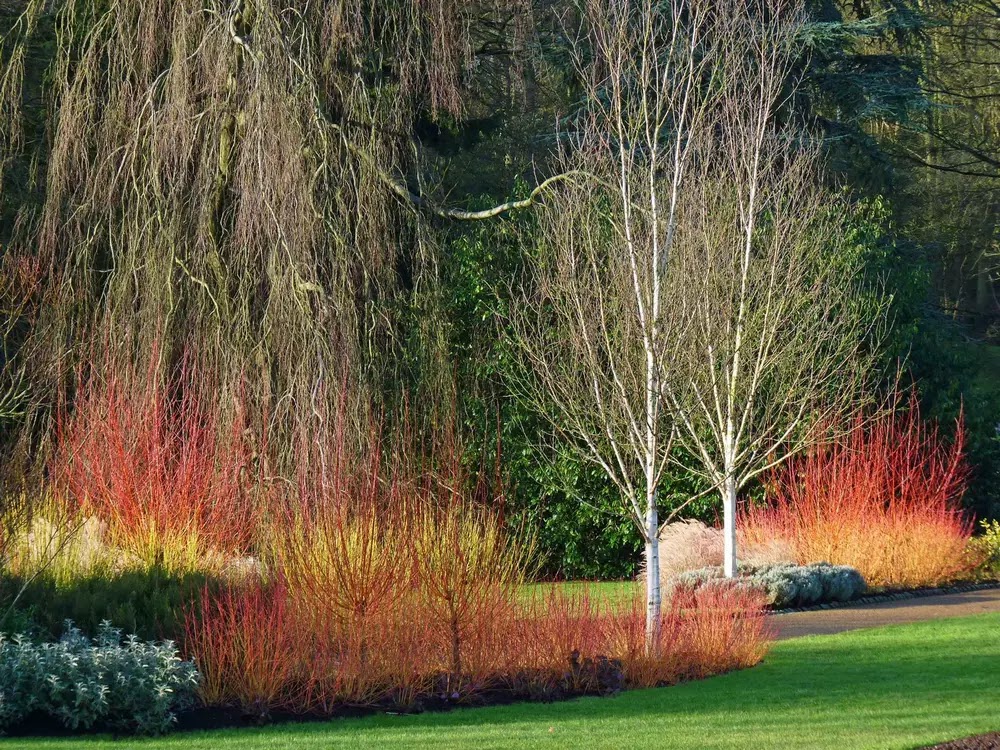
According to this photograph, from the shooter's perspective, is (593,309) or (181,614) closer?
(181,614)

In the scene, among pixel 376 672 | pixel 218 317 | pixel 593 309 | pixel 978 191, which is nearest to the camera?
pixel 376 672

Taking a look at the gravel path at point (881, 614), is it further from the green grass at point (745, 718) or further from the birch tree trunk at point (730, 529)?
the green grass at point (745, 718)

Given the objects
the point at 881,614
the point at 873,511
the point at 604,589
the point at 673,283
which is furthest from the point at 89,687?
the point at 873,511

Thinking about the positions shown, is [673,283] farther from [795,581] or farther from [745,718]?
[795,581]

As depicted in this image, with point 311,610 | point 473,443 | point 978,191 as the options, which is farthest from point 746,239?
point 978,191

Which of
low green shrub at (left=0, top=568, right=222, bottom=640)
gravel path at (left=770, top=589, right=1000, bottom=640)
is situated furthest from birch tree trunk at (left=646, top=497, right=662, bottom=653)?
low green shrub at (left=0, top=568, right=222, bottom=640)

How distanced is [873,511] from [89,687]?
387 inches

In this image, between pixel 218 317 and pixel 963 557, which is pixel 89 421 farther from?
pixel 963 557

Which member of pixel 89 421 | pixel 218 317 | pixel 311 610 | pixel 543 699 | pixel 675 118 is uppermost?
pixel 675 118

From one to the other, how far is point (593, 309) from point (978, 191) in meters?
24.2

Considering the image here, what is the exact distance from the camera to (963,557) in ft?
47.4

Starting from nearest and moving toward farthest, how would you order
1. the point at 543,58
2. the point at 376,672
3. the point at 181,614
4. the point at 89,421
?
the point at 376,672 → the point at 181,614 → the point at 89,421 → the point at 543,58

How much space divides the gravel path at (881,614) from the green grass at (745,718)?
1.48 meters

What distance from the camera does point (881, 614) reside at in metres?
12.0
